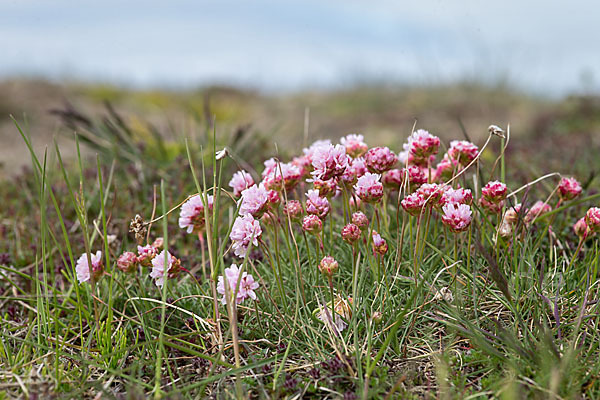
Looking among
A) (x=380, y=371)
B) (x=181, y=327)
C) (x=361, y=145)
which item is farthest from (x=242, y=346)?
(x=361, y=145)

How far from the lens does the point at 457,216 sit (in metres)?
1.84

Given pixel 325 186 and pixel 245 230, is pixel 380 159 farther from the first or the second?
pixel 245 230

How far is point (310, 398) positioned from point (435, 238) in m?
1.00

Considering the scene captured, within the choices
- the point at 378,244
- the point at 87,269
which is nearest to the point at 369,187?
the point at 378,244

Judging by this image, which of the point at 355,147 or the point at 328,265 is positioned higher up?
the point at 355,147

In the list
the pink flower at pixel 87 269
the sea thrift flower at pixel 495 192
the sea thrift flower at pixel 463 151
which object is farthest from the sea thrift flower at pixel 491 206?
the pink flower at pixel 87 269

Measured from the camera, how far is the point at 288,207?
2.03 meters

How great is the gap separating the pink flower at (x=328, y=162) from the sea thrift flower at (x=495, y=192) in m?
0.60

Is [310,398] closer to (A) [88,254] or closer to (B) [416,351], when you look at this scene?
(B) [416,351]

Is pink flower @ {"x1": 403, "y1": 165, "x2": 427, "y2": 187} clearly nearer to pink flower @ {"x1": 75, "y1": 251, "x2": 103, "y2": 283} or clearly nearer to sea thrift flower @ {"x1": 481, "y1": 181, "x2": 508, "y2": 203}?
sea thrift flower @ {"x1": 481, "y1": 181, "x2": 508, "y2": 203}

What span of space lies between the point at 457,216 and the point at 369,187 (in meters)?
0.33

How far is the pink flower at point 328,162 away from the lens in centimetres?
188

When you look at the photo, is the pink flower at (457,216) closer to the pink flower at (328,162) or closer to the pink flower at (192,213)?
the pink flower at (328,162)

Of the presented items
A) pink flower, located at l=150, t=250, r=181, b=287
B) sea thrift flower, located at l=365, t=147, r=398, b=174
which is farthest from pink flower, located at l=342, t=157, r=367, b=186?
pink flower, located at l=150, t=250, r=181, b=287
